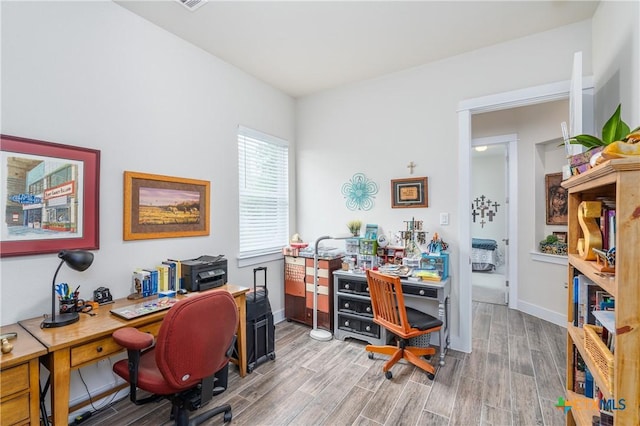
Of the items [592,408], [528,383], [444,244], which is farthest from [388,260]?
[592,408]

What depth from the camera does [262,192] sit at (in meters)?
3.62

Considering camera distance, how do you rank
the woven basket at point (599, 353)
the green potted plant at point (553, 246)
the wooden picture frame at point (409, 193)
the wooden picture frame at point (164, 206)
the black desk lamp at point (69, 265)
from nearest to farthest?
the woven basket at point (599, 353), the black desk lamp at point (69, 265), the wooden picture frame at point (164, 206), the wooden picture frame at point (409, 193), the green potted plant at point (553, 246)

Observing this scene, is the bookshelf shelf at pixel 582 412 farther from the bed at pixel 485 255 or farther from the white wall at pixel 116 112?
the bed at pixel 485 255

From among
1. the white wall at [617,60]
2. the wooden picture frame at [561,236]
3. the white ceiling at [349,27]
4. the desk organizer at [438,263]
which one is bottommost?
the desk organizer at [438,263]

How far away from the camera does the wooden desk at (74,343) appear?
1.43 metres

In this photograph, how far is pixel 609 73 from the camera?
203 cm

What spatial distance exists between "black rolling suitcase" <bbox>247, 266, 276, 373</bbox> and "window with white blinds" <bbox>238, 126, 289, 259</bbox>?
0.70 meters

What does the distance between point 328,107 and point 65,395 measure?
3658 millimetres

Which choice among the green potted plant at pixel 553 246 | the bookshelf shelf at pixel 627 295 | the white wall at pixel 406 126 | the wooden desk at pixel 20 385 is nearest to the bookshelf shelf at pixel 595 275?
the bookshelf shelf at pixel 627 295

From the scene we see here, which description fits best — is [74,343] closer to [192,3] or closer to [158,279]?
[158,279]

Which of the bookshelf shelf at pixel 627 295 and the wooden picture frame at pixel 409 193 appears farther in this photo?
the wooden picture frame at pixel 409 193

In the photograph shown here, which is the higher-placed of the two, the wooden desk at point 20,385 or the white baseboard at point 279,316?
the wooden desk at point 20,385

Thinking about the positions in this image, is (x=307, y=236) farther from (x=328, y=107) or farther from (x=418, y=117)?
(x=418, y=117)

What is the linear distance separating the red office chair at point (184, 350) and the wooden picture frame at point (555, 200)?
4.29 m
